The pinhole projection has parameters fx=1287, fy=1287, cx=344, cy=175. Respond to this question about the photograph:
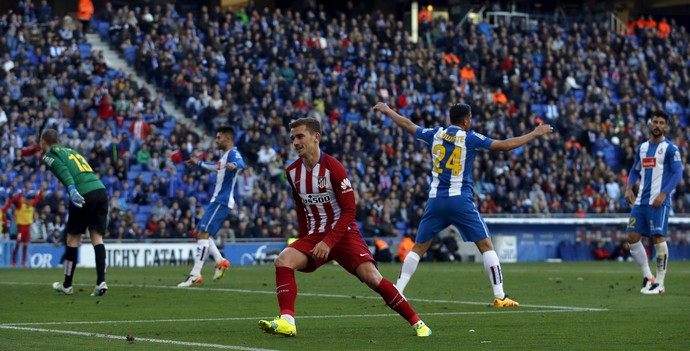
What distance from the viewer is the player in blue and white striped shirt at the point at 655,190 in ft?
58.7

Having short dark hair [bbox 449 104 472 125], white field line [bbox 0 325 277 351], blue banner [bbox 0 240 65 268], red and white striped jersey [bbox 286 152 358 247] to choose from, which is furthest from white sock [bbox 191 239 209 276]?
blue banner [bbox 0 240 65 268]

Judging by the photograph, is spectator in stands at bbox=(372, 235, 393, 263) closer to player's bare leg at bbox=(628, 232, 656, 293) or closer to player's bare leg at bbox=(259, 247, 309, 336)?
player's bare leg at bbox=(628, 232, 656, 293)

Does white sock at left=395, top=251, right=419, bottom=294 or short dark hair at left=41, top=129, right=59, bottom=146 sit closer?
white sock at left=395, top=251, right=419, bottom=294

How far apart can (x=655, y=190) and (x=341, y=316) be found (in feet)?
21.9

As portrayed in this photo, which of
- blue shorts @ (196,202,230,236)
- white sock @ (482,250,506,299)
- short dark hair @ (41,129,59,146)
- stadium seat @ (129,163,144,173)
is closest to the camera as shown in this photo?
white sock @ (482,250,506,299)

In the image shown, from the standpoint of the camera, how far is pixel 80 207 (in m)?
17.1

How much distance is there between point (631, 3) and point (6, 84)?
32298 millimetres

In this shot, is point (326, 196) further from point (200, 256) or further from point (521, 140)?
point (200, 256)

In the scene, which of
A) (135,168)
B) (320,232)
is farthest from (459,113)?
(135,168)

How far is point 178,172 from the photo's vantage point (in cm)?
3447

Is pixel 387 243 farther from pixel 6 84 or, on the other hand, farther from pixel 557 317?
pixel 557 317

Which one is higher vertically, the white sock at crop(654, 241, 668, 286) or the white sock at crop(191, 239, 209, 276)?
the white sock at crop(654, 241, 668, 286)

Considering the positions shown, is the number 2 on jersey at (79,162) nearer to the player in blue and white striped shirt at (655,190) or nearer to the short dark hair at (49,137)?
the short dark hair at (49,137)

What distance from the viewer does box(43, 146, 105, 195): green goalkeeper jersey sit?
1662 cm
